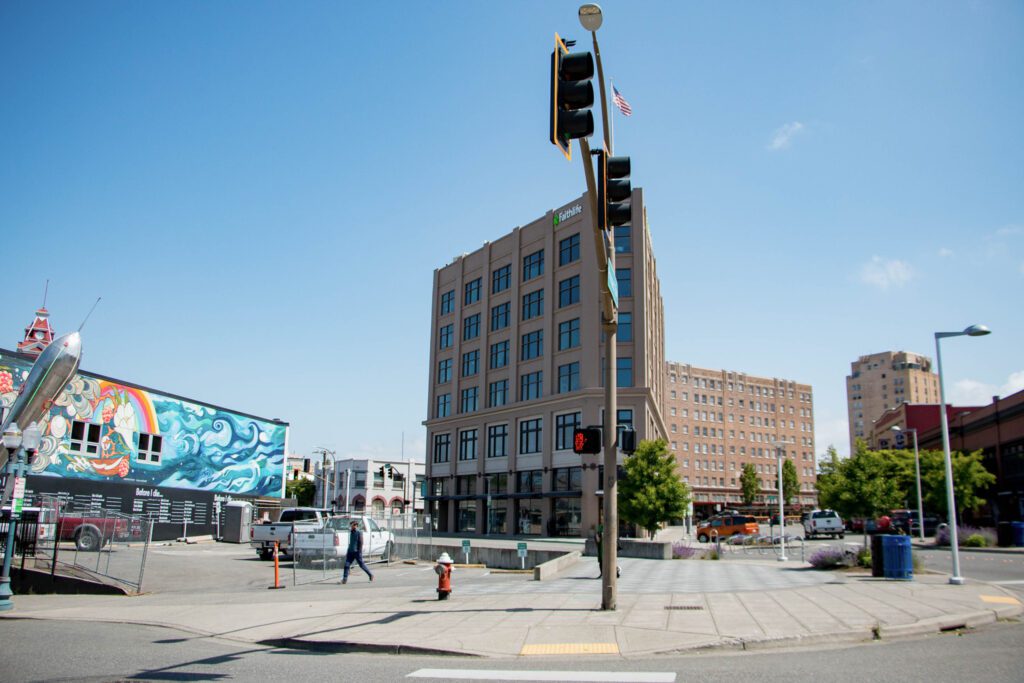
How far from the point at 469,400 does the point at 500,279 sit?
35.3 ft

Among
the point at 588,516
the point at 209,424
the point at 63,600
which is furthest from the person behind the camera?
the point at 209,424

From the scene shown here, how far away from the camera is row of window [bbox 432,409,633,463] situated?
5169 centimetres

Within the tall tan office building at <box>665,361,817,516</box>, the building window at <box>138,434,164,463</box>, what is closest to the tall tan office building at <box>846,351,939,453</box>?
the tall tan office building at <box>665,361,817,516</box>

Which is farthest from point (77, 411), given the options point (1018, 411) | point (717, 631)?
point (1018, 411)

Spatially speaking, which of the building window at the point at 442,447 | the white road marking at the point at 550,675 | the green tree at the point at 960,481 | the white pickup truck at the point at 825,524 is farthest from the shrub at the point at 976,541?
the building window at the point at 442,447

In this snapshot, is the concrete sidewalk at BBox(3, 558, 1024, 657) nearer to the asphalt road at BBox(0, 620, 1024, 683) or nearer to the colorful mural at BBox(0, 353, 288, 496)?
the asphalt road at BBox(0, 620, 1024, 683)

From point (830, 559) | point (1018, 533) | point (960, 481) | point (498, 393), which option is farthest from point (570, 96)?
point (498, 393)

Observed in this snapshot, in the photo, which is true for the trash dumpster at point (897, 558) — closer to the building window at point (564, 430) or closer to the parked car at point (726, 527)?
the parked car at point (726, 527)

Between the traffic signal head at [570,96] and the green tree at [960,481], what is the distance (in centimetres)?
4605

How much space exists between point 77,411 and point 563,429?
30815 millimetres

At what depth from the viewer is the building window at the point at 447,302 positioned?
67.9 metres

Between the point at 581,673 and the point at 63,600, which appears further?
the point at 63,600

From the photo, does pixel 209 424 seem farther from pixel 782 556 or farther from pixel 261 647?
pixel 261 647

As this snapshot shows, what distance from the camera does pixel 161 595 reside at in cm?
1962
